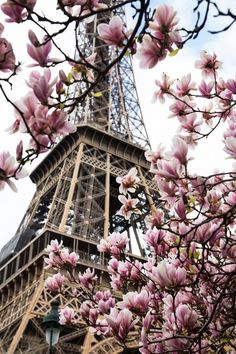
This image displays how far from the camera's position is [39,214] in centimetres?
2555

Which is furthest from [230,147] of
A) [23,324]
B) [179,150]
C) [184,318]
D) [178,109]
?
[23,324]

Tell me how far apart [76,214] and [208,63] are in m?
17.7

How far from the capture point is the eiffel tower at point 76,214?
50.8 ft

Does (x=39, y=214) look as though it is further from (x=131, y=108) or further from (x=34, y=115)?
(x=34, y=115)

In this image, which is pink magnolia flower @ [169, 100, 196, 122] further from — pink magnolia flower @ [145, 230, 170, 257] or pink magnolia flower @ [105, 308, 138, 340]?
pink magnolia flower @ [105, 308, 138, 340]

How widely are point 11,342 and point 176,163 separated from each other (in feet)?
43.8

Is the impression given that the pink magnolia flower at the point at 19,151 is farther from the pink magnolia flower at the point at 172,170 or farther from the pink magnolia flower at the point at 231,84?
the pink magnolia flower at the point at 231,84

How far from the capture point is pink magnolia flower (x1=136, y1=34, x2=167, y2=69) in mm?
2582

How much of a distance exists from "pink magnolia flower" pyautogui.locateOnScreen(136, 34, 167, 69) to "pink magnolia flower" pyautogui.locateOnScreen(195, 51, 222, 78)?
47.5 inches

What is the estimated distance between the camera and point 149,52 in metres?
2.61

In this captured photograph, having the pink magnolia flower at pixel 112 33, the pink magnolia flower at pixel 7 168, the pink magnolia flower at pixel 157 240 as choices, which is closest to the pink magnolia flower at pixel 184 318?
the pink magnolia flower at pixel 157 240

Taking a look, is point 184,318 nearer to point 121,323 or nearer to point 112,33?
point 121,323

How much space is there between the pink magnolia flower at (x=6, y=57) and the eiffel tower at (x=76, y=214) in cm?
1142

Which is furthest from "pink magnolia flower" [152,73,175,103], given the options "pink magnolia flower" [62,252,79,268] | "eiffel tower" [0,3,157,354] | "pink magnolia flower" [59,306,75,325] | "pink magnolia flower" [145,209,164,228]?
"eiffel tower" [0,3,157,354]
